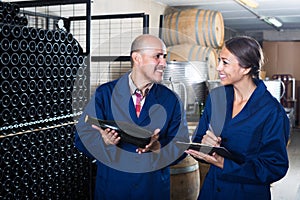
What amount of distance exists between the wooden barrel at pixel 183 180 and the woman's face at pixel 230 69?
1326mm

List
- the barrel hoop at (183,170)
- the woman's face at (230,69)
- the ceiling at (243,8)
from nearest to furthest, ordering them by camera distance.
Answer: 1. the woman's face at (230,69)
2. the barrel hoop at (183,170)
3. the ceiling at (243,8)

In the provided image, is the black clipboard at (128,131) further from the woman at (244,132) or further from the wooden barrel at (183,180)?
the wooden barrel at (183,180)

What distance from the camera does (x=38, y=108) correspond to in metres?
2.86

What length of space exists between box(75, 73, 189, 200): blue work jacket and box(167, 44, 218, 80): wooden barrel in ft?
13.3

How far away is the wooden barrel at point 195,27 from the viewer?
6.19 m

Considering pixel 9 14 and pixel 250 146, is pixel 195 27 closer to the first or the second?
pixel 9 14

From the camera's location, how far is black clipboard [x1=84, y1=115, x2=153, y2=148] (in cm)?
187

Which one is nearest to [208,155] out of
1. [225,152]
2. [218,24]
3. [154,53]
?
[225,152]

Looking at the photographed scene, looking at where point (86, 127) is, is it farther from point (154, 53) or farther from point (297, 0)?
point (297, 0)

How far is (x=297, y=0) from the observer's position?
6172mm

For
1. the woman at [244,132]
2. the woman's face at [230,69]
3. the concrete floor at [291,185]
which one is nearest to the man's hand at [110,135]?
the woman at [244,132]

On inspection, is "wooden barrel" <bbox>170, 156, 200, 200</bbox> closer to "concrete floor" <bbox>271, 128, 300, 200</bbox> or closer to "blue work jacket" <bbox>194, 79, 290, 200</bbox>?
"blue work jacket" <bbox>194, 79, 290, 200</bbox>

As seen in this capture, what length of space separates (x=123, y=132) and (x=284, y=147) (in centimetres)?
76

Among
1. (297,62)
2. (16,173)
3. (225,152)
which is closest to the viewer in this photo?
(225,152)
